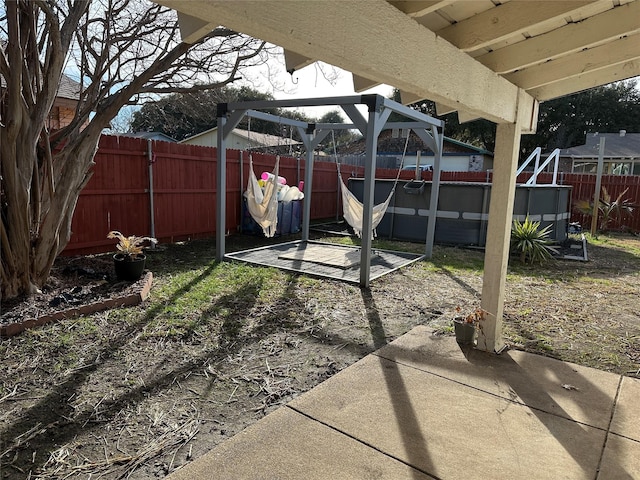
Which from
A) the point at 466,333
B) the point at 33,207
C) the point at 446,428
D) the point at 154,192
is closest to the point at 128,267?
the point at 33,207

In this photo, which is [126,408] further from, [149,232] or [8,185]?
[149,232]

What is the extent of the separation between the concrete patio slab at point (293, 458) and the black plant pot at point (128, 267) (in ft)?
8.86

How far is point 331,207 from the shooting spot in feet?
37.2

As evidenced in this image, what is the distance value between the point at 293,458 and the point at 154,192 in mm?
5495

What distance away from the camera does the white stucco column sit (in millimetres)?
2732

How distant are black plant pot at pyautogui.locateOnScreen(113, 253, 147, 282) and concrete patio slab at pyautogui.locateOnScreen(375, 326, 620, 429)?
260 cm

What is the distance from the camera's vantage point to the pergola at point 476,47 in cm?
113

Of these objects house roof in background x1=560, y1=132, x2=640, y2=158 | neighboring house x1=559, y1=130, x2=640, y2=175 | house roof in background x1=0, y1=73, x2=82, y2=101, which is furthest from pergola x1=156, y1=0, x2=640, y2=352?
house roof in background x1=560, y1=132, x2=640, y2=158

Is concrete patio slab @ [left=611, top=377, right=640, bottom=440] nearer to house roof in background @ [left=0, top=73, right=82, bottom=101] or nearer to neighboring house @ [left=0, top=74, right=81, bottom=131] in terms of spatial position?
neighboring house @ [left=0, top=74, right=81, bottom=131]

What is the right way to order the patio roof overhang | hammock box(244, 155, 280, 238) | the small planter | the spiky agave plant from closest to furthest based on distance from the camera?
the patio roof overhang, the small planter, the spiky agave plant, hammock box(244, 155, 280, 238)

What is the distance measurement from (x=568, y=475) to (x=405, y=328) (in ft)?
5.95

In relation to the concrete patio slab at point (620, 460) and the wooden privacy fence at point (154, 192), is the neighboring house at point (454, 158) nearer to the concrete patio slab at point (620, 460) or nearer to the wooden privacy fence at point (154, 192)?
the wooden privacy fence at point (154, 192)

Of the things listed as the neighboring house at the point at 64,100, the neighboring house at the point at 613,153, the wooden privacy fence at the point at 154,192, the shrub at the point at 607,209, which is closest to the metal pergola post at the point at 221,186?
the wooden privacy fence at the point at 154,192

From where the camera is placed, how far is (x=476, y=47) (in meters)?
1.92
